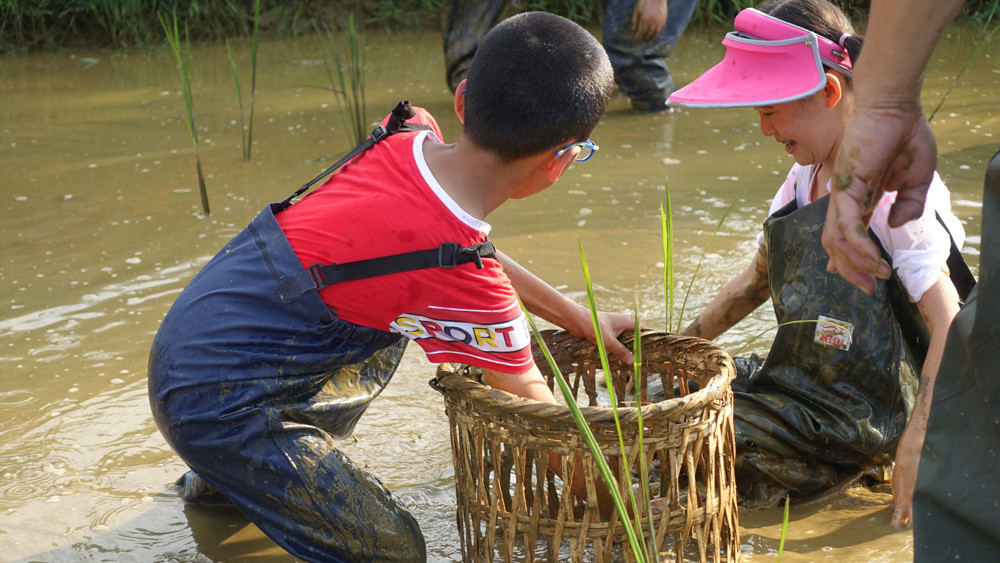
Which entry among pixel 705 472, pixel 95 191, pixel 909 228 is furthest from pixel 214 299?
pixel 95 191

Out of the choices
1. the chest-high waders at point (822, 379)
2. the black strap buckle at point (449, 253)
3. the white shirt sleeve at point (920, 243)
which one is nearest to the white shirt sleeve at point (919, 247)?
the white shirt sleeve at point (920, 243)

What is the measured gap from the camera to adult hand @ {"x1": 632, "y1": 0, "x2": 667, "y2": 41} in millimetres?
5023

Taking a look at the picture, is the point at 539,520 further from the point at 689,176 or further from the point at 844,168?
the point at 689,176

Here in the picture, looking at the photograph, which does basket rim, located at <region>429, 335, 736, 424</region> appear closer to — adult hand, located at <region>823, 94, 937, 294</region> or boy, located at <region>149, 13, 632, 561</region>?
boy, located at <region>149, 13, 632, 561</region>

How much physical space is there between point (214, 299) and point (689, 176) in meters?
2.89

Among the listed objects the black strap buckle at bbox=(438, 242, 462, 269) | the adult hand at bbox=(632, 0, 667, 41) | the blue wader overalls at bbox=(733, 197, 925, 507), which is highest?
the black strap buckle at bbox=(438, 242, 462, 269)

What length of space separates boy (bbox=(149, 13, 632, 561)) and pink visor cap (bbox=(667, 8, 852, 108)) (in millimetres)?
329

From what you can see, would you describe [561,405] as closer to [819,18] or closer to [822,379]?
[822,379]

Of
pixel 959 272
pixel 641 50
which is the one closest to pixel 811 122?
pixel 959 272

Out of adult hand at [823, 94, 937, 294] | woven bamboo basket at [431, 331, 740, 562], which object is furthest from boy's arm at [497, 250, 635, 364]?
adult hand at [823, 94, 937, 294]

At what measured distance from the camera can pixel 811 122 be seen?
2168 mm

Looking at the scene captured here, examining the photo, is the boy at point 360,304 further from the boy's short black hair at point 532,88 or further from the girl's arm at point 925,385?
the girl's arm at point 925,385

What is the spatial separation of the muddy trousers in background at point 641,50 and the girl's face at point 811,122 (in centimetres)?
323

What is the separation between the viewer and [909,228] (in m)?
2.01
